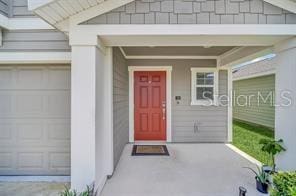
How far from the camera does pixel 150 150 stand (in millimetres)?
6535

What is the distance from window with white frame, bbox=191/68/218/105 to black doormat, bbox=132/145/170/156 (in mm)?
1811

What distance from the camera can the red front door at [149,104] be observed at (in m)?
7.56

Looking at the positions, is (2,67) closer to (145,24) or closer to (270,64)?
(145,24)

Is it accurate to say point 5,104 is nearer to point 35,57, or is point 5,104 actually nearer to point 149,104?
point 35,57

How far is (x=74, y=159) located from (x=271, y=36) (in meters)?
3.37

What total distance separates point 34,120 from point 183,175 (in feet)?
9.71

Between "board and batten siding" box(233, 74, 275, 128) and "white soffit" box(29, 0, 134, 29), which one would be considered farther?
"board and batten siding" box(233, 74, 275, 128)

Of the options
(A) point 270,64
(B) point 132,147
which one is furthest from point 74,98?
(A) point 270,64

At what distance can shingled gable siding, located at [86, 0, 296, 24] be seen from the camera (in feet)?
11.1

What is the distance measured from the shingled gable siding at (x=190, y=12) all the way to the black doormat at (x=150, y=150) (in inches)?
147

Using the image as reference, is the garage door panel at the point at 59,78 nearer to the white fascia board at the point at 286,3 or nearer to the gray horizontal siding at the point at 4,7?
the gray horizontal siding at the point at 4,7

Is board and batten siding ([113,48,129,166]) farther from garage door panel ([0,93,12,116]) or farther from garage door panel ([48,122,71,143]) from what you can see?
garage door panel ([0,93,12,116])

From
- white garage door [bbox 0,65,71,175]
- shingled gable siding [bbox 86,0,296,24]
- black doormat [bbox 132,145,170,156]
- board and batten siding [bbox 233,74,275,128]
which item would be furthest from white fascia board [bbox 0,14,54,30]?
board and batten siding [bbox 233,74,275,128]

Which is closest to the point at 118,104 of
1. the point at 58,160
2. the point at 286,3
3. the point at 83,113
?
the point at 58,160
